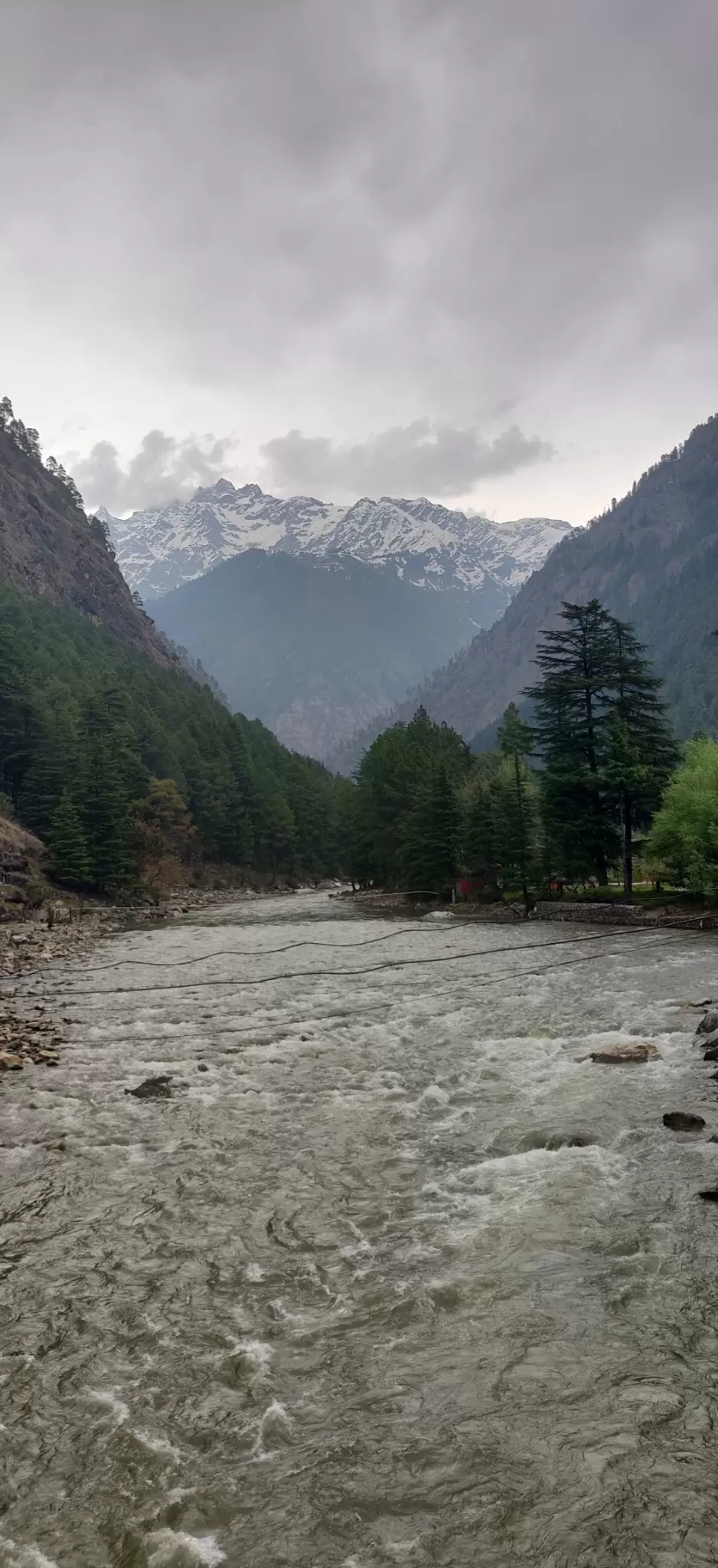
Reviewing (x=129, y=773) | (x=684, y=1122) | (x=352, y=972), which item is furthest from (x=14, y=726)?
(x=684, y=1122)

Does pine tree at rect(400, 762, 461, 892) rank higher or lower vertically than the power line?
higher

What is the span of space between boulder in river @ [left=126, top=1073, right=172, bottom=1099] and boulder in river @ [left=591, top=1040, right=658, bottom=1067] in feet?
30.5

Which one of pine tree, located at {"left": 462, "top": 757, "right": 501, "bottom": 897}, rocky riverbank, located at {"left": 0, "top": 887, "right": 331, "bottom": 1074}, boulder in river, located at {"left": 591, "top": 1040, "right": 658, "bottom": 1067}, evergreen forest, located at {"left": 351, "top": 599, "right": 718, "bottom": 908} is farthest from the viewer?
pine tree, located at {"left": 462, "top": 757, "right": 501, "bottom": 897}

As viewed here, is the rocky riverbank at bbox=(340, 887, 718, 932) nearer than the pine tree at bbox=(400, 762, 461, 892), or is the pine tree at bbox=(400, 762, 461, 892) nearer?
the rocky riverbank at bbox=(340, 887, 718, 932)

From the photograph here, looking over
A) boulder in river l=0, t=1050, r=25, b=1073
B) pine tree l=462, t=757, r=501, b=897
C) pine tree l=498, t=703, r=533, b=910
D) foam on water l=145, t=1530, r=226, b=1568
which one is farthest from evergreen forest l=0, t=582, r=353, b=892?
foam on water l=145, t=1530, r=226, b=1568

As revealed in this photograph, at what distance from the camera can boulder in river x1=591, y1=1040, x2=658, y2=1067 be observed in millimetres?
17594

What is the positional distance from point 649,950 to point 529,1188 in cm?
2596

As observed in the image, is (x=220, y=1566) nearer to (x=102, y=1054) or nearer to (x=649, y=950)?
(x=102, y=1054)

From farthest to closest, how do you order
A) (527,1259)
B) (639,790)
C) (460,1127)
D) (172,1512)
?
(639,790), (460,1127), (527,1259), (172,1512)

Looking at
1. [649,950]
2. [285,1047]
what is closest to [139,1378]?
[285,1047]

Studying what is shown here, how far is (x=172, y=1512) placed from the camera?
6.02 metres

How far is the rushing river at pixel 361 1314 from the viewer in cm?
590

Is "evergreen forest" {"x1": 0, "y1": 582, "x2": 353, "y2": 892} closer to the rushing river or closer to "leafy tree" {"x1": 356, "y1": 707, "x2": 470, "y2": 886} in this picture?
"leafy tree" {"x1": 356, "y1": 707, "x2": 470, "y2": 886}

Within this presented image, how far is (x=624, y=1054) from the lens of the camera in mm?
17766
